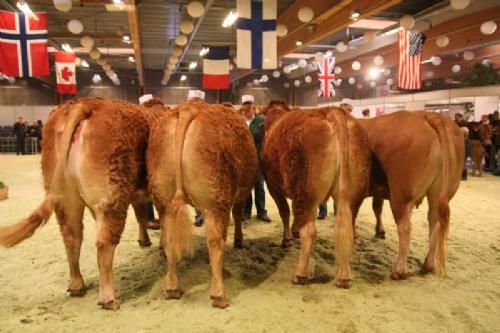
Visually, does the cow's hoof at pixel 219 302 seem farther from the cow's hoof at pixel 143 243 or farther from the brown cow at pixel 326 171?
the cow's hoof at pixel 143 243

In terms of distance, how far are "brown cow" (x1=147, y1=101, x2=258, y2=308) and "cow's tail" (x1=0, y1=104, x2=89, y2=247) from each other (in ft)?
2.05

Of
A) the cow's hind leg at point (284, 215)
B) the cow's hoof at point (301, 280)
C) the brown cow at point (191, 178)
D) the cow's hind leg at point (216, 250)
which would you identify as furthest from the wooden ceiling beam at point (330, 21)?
the cow's hind leg at point (216, 250)

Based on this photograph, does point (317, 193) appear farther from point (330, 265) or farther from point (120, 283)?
point (120, 283)

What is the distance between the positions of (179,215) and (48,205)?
993 mm

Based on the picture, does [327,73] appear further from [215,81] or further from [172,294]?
[172,294]

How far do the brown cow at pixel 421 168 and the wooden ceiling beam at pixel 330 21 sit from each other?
15.9 feet

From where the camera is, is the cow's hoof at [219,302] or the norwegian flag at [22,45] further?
the norwegian flag at [22,45]

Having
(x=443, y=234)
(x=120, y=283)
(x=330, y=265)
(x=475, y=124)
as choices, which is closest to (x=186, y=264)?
(x=120, y=283)

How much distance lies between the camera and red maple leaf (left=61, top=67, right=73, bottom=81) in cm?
1385

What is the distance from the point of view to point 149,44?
677 inches

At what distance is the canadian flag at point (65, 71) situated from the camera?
13828 millimetres

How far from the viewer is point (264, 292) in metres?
3.51

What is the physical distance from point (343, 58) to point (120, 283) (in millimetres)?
15439

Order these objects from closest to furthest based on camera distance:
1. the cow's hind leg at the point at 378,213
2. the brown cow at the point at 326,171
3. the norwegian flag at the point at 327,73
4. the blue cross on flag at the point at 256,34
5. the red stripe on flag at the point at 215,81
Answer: the brown cow at the point at 326,171 → the cow's hind leg at the point at 378,213 → the blue cross on flag at the point at 256,34 → the red stripe on flag at the point at 215,81 → the norwegian flag at the point at 327,73
